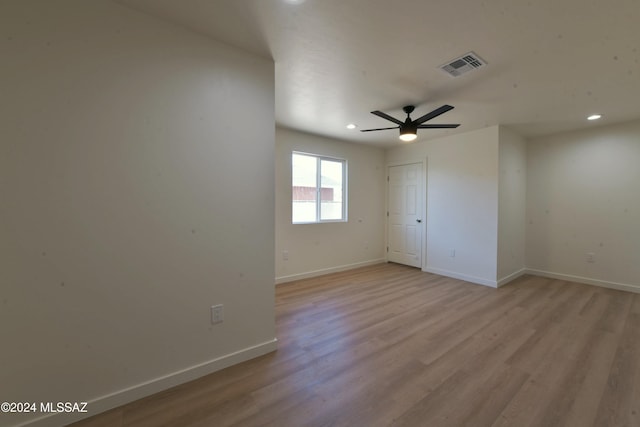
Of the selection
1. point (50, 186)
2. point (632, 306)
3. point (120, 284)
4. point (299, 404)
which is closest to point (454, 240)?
point (632, 306)

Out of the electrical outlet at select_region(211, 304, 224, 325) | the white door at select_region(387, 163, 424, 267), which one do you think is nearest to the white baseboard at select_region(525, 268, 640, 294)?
the white door at select_region(387, 163, 424, 267)

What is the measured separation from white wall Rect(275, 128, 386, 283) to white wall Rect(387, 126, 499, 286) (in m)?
1.04

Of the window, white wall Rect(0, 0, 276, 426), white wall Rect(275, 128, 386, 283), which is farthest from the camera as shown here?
the window

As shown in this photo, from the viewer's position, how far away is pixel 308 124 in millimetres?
3922

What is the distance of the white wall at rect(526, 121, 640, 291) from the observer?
3.73 metres

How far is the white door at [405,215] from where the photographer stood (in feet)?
16.6

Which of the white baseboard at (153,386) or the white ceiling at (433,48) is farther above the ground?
the white ceiling at (433,48)

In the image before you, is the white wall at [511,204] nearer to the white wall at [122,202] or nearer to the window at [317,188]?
the window at [317,188]

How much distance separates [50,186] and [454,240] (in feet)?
16.2

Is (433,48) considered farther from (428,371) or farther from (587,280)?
(587,280)

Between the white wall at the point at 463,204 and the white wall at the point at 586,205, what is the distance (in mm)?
1383

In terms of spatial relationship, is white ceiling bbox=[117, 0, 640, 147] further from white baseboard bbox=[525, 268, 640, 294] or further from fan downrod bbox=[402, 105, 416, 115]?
white baseboard bbox=[525, 268, 640, 294]

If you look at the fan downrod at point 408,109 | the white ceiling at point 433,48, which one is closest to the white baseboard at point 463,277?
the white ceiling at point 433,48

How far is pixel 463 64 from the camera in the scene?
222cm
